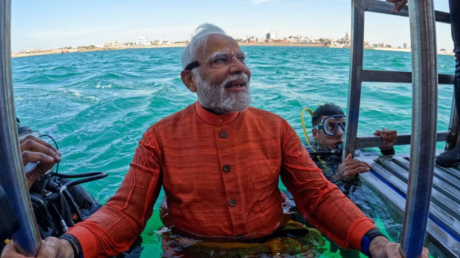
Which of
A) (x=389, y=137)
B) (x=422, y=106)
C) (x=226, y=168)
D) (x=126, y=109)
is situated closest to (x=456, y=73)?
(x=389, y=137)

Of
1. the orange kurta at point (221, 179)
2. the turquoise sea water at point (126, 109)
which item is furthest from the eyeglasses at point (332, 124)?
the orange kurta at point (221, 179)

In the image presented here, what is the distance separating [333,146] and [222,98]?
85.7 inches

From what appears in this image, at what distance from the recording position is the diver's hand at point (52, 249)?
106cm

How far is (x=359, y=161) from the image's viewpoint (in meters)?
2.97

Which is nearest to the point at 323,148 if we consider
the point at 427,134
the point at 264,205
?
the point at 264,205

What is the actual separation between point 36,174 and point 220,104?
112 centimetres

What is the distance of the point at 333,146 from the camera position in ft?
12.4

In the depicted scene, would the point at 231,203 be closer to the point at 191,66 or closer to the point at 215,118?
the point at 215,118

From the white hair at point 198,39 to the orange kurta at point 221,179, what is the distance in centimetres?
37

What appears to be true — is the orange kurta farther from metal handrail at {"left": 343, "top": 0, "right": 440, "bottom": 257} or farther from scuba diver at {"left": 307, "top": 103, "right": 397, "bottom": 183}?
scuba diver at {"left": 307, "top": 103, "right": 397, "bottom": 183}

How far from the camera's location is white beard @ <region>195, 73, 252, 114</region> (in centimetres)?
196

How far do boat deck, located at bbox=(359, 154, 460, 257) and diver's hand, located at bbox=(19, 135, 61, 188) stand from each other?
2.19m

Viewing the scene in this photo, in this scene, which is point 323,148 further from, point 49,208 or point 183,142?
point 49,208

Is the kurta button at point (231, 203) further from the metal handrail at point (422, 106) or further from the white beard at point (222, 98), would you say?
the metal handrail at point (422, 106)
